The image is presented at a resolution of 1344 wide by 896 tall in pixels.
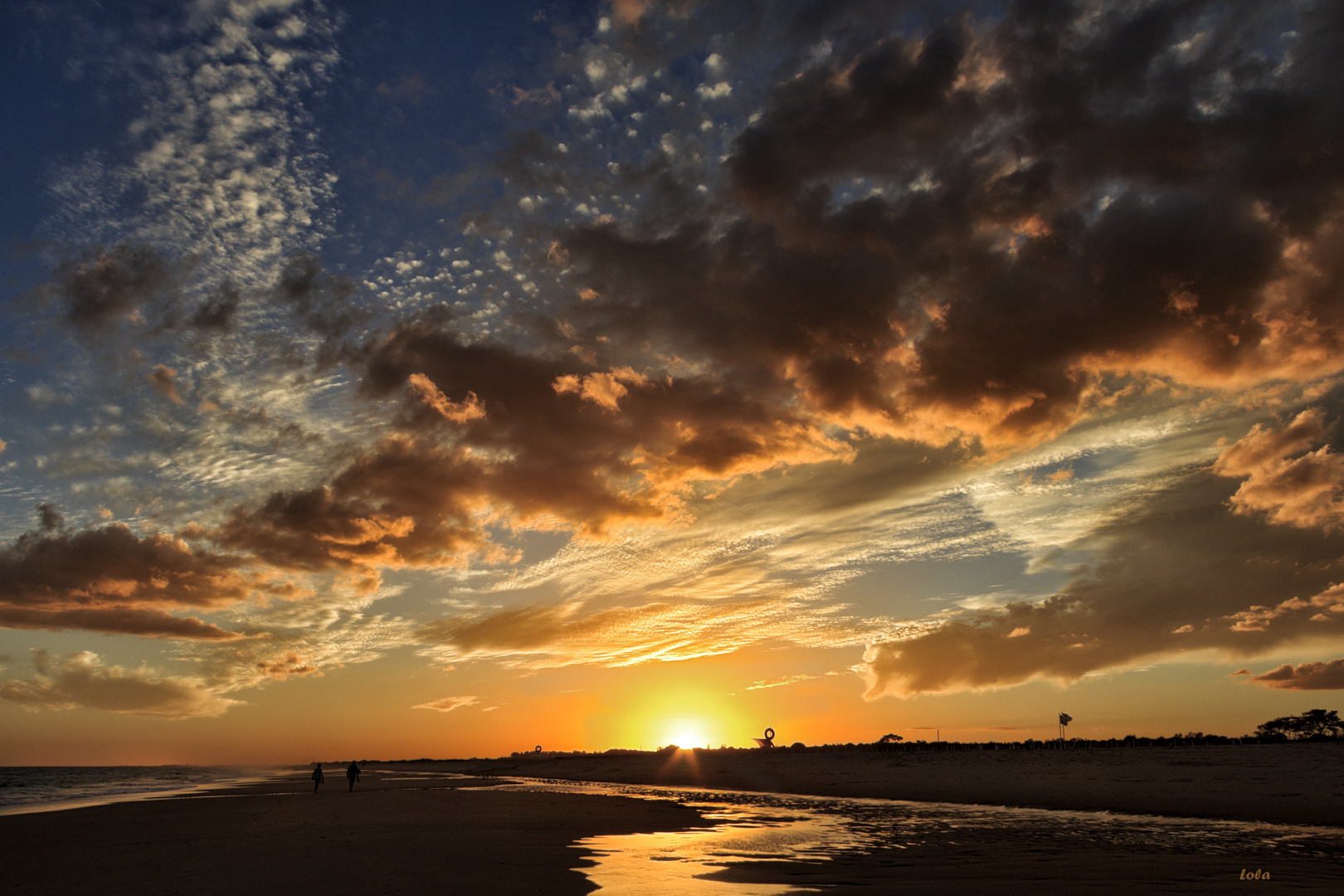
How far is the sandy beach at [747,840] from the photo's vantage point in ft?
49.4

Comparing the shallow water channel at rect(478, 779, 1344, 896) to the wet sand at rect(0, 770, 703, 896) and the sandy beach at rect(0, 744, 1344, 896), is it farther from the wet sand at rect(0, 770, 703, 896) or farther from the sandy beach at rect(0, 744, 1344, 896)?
the wet sand at rect(0, 770, 703, 896)

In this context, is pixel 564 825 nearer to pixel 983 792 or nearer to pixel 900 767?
pixel 983 792

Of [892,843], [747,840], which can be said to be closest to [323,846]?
[747,840]

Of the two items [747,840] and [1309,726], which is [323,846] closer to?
[747,840]

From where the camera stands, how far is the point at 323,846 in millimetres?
21172

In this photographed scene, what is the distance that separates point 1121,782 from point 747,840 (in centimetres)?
3219

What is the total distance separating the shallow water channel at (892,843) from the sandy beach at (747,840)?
137 millimetres

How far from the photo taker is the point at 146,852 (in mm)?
21672

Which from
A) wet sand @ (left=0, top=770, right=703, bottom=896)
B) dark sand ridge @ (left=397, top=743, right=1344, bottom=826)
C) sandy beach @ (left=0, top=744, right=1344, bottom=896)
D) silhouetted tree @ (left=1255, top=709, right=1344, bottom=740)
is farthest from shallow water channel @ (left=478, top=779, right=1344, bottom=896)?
silhouetted tree @ (left=1255, top=709, right=1344, bottom=740)

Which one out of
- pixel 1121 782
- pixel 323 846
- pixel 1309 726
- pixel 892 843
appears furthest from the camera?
pixel 1309 726

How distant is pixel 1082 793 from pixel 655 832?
26.8 metres

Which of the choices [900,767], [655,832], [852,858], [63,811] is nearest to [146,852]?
[655,832]

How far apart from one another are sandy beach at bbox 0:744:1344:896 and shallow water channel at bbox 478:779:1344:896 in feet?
0.45

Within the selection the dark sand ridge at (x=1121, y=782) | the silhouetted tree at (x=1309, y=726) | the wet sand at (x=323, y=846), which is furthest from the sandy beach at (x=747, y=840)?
the silhouetted tree at (x=1309, y=726)
